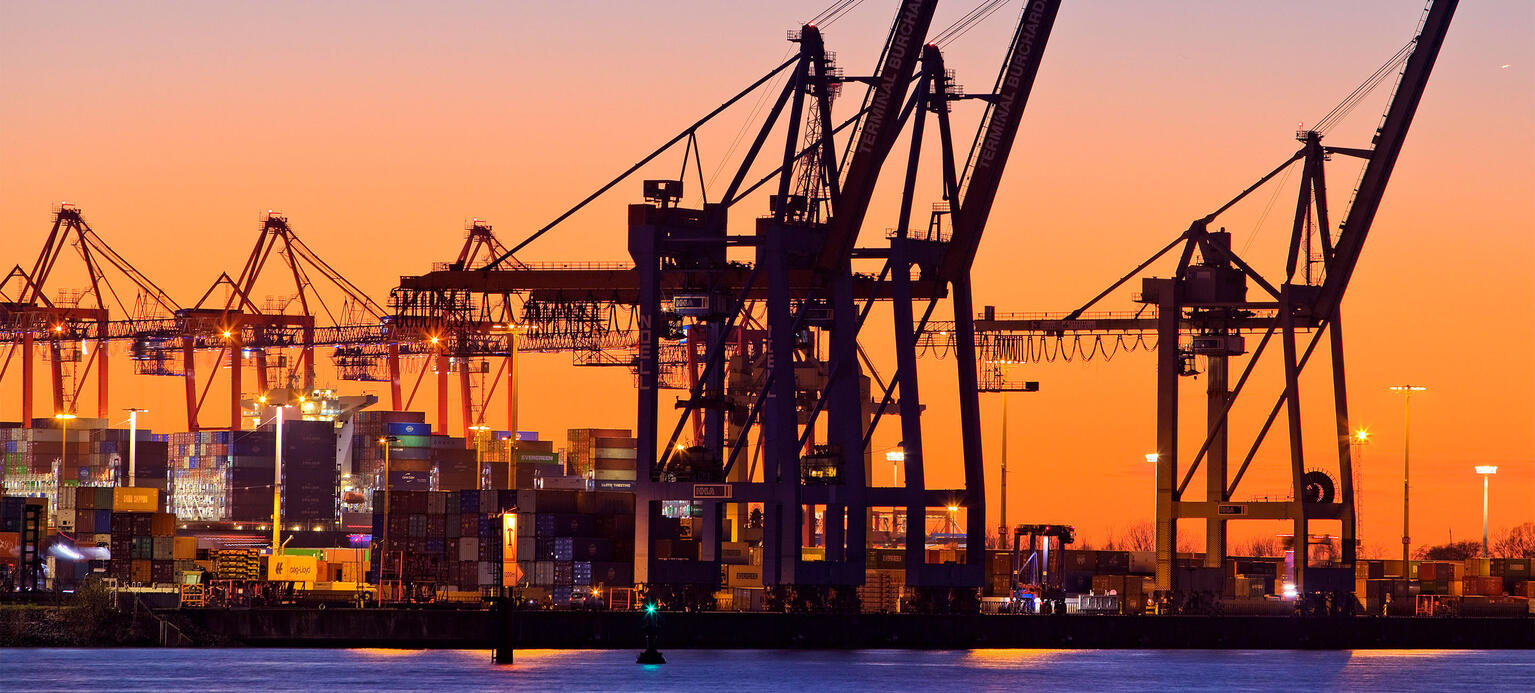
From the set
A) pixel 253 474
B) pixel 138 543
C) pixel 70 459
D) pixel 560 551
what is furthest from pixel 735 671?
pixel 70 459

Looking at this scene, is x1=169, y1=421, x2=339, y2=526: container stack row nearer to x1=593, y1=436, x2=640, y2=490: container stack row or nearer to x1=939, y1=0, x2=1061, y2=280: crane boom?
x1=593, y1=436, x2=640, y2=490: container stack row

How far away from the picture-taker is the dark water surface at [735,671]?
5562 centimetres

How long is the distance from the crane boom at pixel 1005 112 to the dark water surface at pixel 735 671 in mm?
12625

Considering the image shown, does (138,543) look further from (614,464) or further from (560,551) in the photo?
(614,464)

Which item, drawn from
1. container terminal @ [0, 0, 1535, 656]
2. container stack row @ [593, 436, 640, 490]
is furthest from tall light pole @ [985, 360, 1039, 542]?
container stack row @ [593, 436, 640, 490]

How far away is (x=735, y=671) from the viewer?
6069cm

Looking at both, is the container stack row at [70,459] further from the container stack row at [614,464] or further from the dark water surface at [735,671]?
the dark water surface at [735,671]

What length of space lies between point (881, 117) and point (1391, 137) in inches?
639

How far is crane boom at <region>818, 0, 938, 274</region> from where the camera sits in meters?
67.6

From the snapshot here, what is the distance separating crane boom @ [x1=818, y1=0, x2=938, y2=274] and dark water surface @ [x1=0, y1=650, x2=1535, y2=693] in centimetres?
1206

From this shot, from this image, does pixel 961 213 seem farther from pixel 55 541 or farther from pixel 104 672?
pixel 55 541

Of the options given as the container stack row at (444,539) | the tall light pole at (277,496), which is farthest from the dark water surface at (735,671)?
the tall light pole at (277,496)

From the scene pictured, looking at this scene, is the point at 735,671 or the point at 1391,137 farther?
the point at 1391,137

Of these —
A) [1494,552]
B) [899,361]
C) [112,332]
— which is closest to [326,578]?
[899,361]
